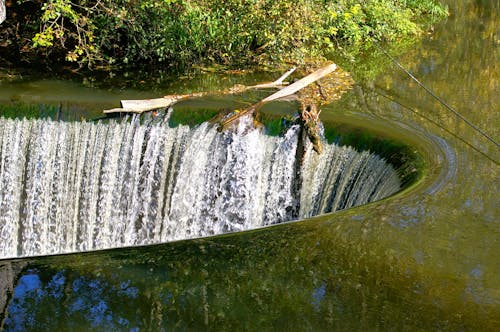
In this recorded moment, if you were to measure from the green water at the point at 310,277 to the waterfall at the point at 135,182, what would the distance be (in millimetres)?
2043

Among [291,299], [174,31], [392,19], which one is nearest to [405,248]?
[291,299]

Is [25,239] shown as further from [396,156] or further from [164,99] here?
[396,156]

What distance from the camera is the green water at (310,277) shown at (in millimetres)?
4848

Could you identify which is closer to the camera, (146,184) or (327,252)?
(327,252)

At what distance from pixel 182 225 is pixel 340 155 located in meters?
1.88

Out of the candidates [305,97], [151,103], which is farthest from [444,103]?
[151,103]

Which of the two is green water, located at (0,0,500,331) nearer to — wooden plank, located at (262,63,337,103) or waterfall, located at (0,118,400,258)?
waterfall, located at (0,118,400,258)

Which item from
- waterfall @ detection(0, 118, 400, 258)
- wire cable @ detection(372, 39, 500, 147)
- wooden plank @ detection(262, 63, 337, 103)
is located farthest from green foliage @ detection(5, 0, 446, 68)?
waterfall @ detection(0, 118, 400, 258)

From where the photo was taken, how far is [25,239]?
28.0 feet

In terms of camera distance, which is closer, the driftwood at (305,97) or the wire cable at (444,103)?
the wire cable at (444,103)

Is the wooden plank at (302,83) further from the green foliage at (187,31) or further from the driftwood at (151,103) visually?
the driftwood at (151,103)

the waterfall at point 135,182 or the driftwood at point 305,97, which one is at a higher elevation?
the driftwood at point 305,97

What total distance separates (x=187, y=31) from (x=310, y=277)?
5825 mm

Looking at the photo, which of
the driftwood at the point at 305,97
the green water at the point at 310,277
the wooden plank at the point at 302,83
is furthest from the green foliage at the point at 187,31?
the green water at the point at 310,277
